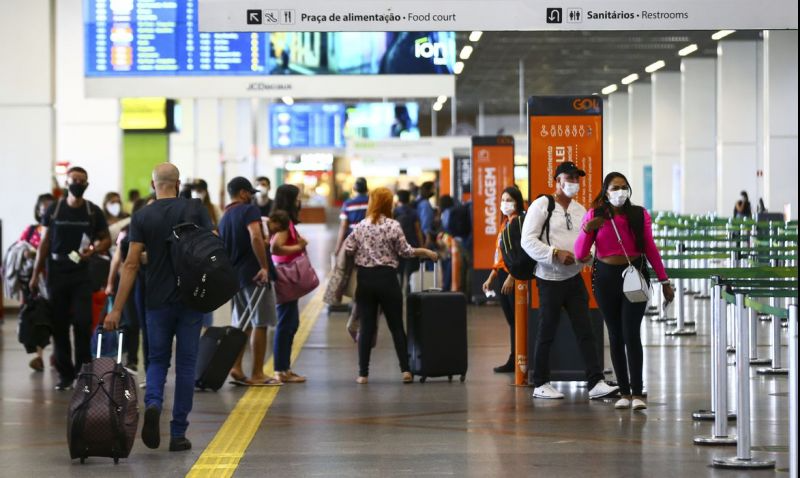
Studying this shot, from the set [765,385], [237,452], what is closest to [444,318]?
[765,385]

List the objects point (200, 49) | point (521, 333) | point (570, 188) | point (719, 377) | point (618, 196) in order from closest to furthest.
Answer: point (719, 377), point (618, 196), point (570, 188), point (521, 333), point (200, 49)

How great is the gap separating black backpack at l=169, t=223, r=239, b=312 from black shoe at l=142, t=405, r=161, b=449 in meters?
0.68

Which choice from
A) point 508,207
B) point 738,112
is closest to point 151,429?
point 508,207

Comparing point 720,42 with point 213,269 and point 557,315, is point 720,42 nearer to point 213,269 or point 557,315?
point 557,315

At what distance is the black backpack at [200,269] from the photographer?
8266 millimetres

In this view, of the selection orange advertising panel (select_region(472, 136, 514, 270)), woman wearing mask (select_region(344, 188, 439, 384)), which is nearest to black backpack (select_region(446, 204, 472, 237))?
orange advertising panel (select_region(472, 136, 514, 270))

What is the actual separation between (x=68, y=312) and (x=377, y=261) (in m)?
2.67

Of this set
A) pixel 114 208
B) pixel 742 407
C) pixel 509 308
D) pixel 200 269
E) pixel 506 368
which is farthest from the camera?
pixel 114 208

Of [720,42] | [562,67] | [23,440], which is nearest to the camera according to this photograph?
[23,440]

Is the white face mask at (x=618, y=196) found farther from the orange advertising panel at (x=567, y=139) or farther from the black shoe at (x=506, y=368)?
the black shoe at (x=506, y=368)

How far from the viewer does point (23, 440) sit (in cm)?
908

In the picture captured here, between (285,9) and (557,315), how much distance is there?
3112 millimetres

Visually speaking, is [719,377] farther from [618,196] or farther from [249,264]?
[249,264]

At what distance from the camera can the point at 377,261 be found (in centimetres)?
1174
